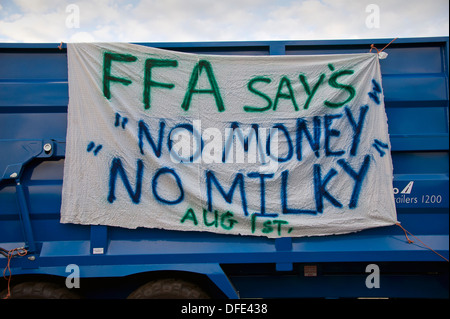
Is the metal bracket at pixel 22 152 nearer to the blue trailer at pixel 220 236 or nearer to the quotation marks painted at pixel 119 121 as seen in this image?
the blue trailer at pixel 220 236

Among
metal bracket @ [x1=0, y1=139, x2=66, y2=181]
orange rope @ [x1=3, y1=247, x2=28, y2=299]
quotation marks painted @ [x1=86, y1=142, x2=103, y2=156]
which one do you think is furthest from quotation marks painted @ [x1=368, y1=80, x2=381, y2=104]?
orange rope @ [x1=3, y1=247, x2=28, y2=299]

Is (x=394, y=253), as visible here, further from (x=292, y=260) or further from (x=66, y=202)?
(x=66, y=202)

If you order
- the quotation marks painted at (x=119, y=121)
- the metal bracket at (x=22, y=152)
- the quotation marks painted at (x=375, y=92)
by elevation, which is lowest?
the metal bracket at (x=22, y=152)

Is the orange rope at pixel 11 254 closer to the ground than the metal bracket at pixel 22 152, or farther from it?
closer to the ground

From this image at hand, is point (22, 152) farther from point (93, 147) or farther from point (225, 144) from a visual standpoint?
point (225, 144)

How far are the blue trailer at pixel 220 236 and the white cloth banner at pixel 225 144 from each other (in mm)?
136

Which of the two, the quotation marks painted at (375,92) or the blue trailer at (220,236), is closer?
the blue trailer at (220,236)

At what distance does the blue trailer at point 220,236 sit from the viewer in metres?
2.14

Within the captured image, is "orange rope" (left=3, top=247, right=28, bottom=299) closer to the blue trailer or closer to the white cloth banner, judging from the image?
the blue trailer

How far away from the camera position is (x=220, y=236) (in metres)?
2.25

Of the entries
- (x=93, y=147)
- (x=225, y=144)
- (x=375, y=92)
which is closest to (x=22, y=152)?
(x=93, y=147)

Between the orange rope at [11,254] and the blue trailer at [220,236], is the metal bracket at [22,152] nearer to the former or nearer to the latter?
the blue trailer at [220,236]

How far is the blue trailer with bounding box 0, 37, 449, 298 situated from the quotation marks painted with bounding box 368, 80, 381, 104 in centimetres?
11

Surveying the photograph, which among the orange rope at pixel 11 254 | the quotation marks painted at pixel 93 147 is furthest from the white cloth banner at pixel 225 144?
the orange rope at pixel 11 254
